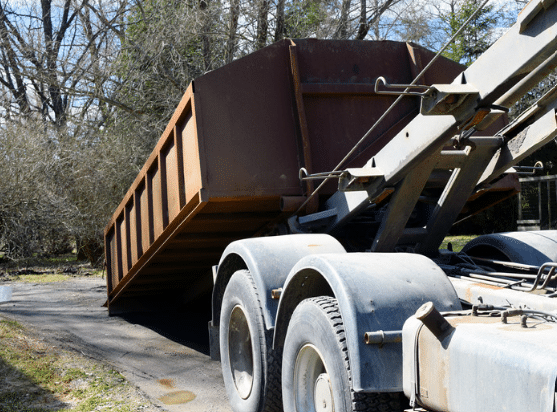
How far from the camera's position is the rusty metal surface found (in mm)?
4719

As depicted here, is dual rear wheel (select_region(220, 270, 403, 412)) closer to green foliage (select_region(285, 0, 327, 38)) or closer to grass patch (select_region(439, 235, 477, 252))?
grass patch (select_region(439, 235, 477, 252))

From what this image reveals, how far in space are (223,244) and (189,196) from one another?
3.86 feet

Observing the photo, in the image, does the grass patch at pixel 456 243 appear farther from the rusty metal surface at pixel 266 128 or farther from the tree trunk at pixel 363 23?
the tree trunk at pixel 363 23

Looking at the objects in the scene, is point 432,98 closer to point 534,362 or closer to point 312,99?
point 534,362

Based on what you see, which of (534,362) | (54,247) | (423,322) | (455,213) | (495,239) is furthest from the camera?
(54,247)

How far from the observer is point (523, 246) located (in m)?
4.64

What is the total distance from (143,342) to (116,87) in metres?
9.96

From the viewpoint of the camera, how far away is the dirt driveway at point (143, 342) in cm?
475

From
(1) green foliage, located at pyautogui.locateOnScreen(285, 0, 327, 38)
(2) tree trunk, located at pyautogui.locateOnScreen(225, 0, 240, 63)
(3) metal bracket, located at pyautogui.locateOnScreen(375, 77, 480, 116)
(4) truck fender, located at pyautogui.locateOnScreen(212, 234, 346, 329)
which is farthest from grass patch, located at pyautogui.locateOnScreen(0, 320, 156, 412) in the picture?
(1) green foliage, located at pyautogui.locateOnScreen(285, 0, 327, 38)

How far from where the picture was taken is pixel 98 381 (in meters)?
4.93

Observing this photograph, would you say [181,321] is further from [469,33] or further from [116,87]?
[469,33]

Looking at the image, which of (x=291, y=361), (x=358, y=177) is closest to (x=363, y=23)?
(x=358, y=177)

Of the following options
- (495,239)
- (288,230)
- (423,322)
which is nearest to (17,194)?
(288,230)

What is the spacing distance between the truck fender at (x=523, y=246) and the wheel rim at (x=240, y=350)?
2009 mm
